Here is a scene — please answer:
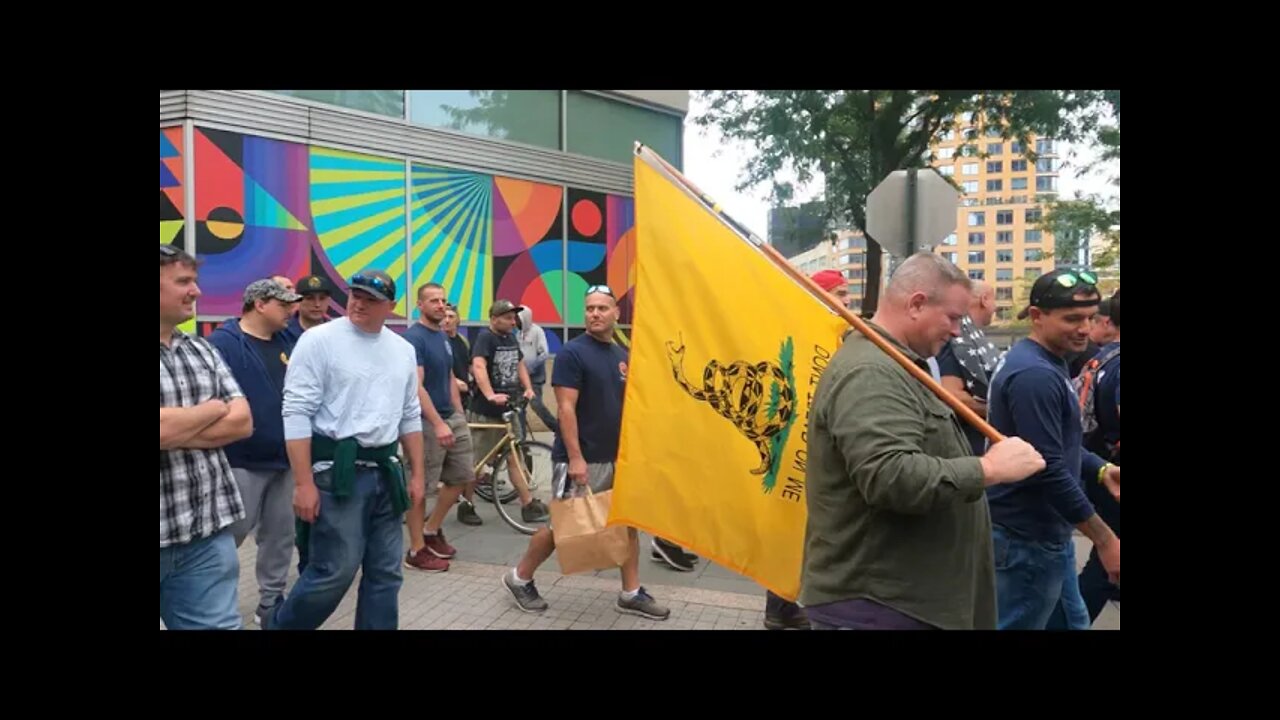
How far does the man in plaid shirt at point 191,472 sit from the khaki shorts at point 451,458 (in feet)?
10.3

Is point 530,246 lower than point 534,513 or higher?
higher

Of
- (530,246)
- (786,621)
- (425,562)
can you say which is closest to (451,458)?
(425,562)

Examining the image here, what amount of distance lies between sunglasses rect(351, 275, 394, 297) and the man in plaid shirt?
2.64 feet

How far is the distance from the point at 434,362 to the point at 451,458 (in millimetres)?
760

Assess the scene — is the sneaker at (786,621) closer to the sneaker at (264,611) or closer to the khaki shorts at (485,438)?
the sneaker at (264,611)

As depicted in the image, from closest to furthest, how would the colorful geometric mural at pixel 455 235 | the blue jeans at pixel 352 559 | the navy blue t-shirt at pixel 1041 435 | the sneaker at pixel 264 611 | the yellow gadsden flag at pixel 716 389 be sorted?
the navy blue t-shirt at pixel 1041 435 → the yellow gadsden flag at pixel 716 389 → the blue jeans at pixel 352 559 → the sneaker at pixel 264 611 → the colorful geometric mural at pixel 455 235

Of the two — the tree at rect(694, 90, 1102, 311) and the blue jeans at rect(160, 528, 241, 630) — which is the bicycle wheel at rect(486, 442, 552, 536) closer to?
the blue jeans at rect(160, 528, 241, 630)

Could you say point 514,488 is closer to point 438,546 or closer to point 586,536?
point 438,546

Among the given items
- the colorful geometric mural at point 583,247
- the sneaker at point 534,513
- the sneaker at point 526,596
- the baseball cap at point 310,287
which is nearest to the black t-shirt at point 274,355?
the baseball cap at point 310,287

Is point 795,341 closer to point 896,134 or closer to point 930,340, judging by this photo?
point 930,340

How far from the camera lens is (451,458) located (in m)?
6.07

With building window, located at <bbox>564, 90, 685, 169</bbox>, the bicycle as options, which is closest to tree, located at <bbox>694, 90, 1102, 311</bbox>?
building window, located at <bbox>564, 90, 685, 169</bbox>

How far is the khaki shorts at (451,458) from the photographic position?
6059mm

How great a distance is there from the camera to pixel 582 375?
15.8 ft
